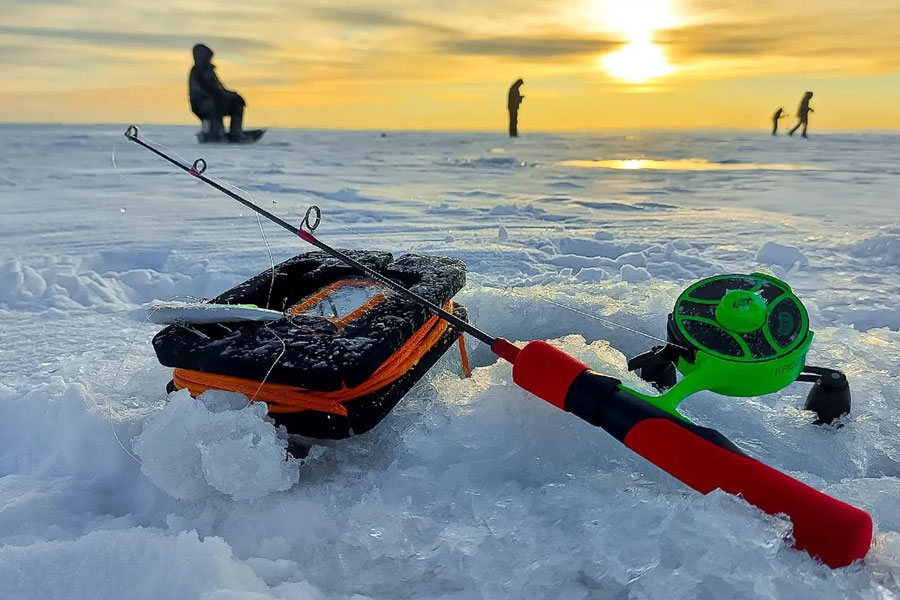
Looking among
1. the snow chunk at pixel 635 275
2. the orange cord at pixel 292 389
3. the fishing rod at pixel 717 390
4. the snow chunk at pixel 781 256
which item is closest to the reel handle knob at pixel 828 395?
the fishing rod at pixel 717 390

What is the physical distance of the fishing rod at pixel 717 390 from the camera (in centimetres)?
127

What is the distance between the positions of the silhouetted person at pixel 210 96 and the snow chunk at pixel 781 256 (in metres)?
19.7

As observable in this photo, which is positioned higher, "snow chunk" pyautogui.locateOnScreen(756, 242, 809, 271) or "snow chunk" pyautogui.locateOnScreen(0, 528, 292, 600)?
"snow chunk" pyautogui.locateOnScreen(756, 242, 809, 271)

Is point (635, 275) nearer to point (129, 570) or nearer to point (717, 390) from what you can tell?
point (717, 390)

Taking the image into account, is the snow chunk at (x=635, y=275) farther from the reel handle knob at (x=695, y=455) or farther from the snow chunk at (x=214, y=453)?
the snow chunk at (x=214, y=453)

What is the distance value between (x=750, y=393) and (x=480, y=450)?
0.80 m

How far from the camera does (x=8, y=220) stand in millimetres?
7016

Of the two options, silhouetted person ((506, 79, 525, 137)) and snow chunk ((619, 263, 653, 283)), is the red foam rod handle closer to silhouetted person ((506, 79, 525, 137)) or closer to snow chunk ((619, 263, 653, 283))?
snow chunk ((619, 263, 653, 283))

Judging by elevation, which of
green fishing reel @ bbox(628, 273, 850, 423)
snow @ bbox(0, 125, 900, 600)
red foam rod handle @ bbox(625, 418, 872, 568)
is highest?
green fishing reel @ bbox(628, 273, 850, 423)

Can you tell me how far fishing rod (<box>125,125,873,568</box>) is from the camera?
50.1 inches

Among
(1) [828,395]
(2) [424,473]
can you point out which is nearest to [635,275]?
(1) [828,395]

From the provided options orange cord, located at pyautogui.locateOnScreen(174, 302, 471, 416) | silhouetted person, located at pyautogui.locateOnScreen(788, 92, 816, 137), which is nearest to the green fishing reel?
orange cord, located at pyautogui.locateOnScreen(174, 302, 471, 416)

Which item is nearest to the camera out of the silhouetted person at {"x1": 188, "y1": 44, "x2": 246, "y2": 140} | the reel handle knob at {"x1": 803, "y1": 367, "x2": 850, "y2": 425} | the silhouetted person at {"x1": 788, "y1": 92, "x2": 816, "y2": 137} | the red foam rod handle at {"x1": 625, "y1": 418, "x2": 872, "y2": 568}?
the red foam rod handle at {"x1": 625, "y1": 418, "x2": 872, "y2": 568}

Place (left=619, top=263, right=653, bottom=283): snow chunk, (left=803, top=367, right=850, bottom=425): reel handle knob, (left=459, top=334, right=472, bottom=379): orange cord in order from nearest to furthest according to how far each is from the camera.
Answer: (left=803, top=367, right=850, bottom=425): reel handle knob, (left=459, top=334, right=472, bottom=379): orange cord, (left=619, top=263, right=653, bottom=283): snow chunk
